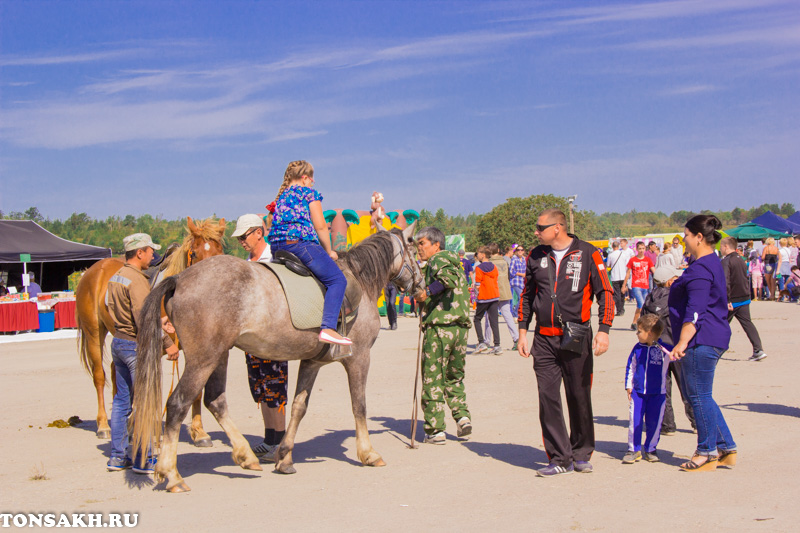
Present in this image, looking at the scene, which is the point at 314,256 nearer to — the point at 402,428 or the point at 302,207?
the point at 302,207

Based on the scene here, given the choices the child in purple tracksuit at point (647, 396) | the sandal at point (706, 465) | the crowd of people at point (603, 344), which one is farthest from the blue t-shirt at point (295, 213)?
the sandal at point (706, 465)

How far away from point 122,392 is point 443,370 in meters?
3.06

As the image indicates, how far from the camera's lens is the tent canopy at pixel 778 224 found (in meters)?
32.7

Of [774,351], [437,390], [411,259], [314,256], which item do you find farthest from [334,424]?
[774,351]

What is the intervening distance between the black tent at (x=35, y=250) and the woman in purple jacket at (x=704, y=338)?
21.4m

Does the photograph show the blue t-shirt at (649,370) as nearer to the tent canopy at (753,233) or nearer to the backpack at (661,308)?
the backpack at (661,308)

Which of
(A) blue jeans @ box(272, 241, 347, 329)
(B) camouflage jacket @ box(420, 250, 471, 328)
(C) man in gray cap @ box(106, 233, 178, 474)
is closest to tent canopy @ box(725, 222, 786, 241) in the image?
(B) camouflage jacket @ box(420, 250, 471, 328)

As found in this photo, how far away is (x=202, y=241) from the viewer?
693 cm

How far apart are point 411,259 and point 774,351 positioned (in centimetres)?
838

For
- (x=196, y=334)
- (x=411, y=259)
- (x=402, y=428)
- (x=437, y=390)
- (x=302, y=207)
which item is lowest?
(x=402, y=428)

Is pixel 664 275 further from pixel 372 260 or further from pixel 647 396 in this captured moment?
pixel 372 260

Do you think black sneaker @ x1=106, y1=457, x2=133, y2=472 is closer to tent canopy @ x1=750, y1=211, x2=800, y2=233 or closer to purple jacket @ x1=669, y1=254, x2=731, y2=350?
purple jacket @ x1=669, y1=254, x2=731, y2=350

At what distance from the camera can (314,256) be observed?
230 inches

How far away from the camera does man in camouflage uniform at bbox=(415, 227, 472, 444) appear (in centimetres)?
708
